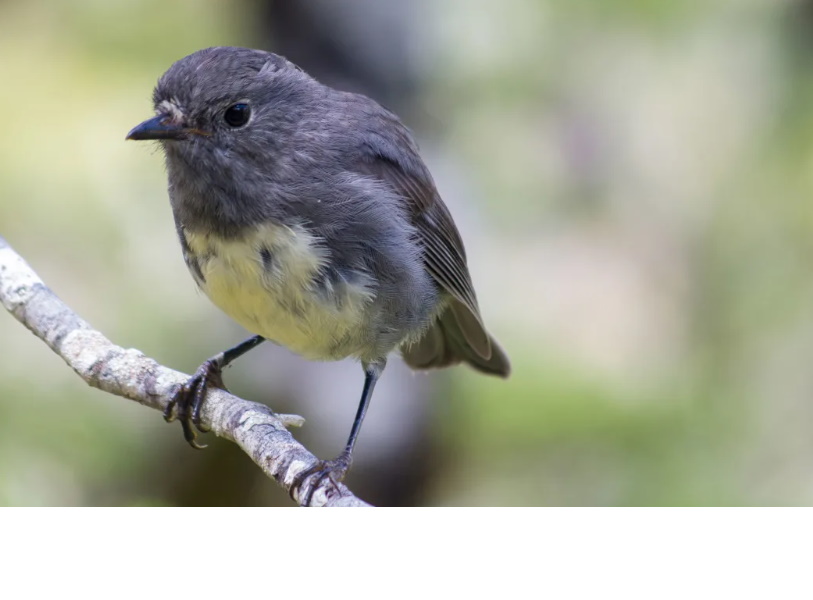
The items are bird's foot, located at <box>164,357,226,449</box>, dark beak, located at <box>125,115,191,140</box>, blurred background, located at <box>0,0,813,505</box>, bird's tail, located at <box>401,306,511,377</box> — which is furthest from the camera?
blurred background, located at <box>0,0,813,505</box>

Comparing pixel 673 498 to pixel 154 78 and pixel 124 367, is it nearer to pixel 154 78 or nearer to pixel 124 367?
pixel 124 367

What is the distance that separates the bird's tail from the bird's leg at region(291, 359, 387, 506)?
0.29 m

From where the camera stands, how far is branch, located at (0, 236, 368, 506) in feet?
5.15

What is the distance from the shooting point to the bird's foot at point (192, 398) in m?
1.85

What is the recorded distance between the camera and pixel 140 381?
1.75m

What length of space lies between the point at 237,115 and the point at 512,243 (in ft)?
4.33

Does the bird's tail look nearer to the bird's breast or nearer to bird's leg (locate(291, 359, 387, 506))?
bird's leg (locate(291, 359, 387, 506))

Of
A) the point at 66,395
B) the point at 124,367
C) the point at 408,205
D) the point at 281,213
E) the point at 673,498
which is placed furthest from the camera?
the point at 66,395

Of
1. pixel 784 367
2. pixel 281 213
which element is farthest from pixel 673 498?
pixel 281 213

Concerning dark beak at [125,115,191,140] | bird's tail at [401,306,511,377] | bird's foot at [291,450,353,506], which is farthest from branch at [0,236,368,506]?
bird's tail at [401,306,511,377]

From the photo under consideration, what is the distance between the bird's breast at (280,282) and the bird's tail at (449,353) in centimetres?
56

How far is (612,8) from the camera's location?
9.26 feet

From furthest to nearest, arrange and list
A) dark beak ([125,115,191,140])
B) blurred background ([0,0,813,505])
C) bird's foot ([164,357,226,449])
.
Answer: blurred background ([0,0,813,505])
bird's foot ([164,357,226,449])
dark beak ([125,115,191,140])
